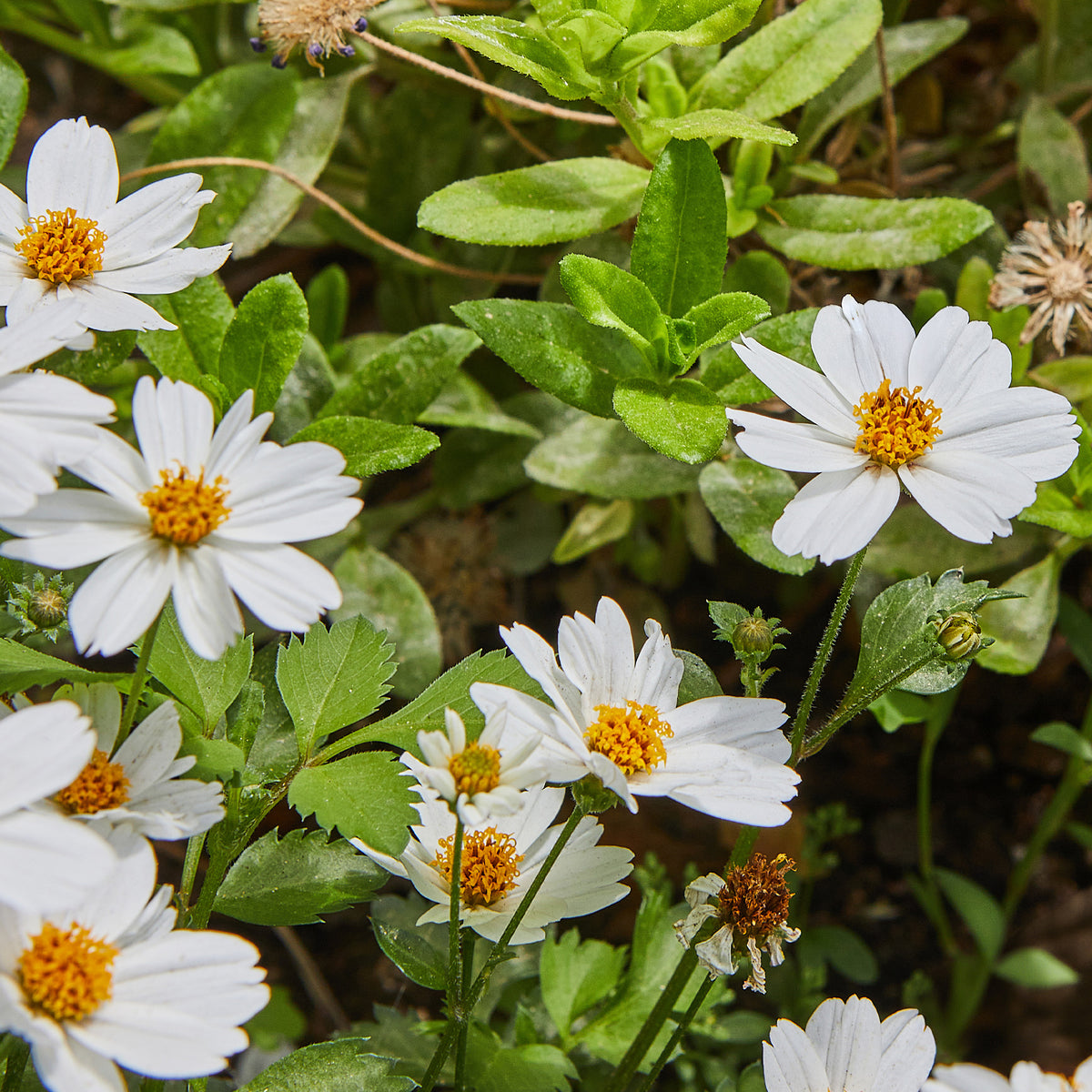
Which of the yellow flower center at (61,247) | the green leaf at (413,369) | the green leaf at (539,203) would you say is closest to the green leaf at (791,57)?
the green leaf at (539,203)

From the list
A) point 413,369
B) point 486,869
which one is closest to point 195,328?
point 413,369

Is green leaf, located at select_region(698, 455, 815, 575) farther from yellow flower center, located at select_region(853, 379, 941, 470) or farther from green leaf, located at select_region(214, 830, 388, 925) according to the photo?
green leaf, located at select_region(214, 830, 388, 925)

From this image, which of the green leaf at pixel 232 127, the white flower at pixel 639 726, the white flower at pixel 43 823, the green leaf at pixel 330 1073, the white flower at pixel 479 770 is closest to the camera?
the white flower at pixel 43 823

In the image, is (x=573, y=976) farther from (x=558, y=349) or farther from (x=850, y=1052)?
(x=558, y=349)

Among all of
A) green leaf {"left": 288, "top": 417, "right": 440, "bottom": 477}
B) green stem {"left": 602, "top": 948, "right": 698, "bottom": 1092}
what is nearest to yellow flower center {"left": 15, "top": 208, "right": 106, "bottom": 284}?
green leaf {"left": 288, "top": 417, "right": 440, "bottom": 477}

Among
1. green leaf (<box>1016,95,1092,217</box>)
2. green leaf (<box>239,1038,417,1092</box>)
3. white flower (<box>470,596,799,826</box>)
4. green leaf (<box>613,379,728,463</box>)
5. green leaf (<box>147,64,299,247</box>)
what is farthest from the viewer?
green leaf (<box>1016,95,1092,217</box>)

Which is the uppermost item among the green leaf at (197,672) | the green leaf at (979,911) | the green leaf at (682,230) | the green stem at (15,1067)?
the green leaf at (682,230)

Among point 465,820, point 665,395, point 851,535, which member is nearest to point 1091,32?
point 665,395

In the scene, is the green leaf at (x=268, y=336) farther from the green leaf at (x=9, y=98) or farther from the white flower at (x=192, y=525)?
the green leaf at (x=9, y=98)
